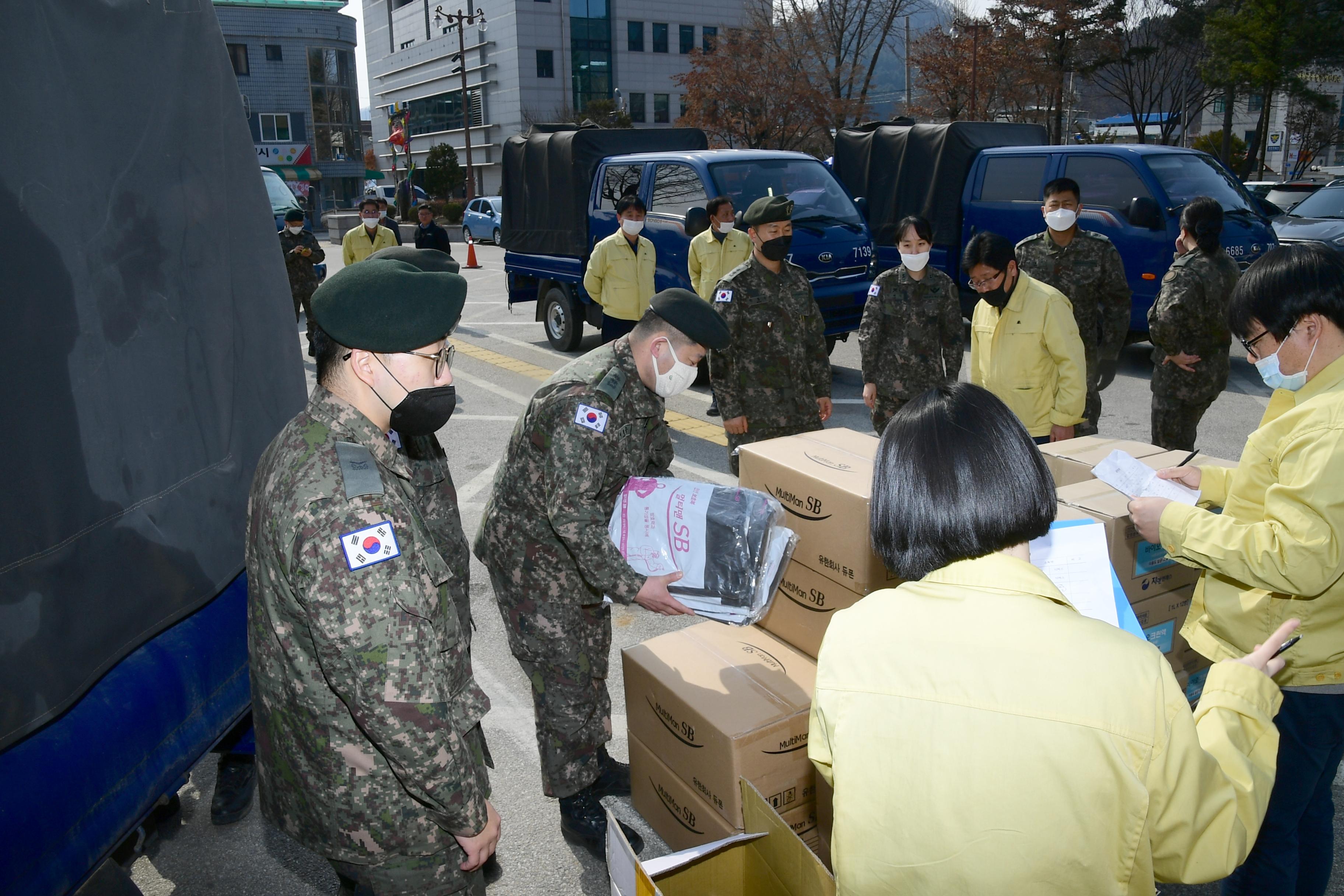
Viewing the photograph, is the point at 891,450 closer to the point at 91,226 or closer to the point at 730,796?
the point at 730,796

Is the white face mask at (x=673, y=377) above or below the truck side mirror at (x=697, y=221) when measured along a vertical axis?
below

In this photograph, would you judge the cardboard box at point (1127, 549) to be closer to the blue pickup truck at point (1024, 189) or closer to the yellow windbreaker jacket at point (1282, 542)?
the yellow windbreaker jacket at point (1282, 542)

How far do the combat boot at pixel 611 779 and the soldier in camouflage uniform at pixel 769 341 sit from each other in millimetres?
2072

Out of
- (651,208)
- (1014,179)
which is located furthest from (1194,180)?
(651,208)

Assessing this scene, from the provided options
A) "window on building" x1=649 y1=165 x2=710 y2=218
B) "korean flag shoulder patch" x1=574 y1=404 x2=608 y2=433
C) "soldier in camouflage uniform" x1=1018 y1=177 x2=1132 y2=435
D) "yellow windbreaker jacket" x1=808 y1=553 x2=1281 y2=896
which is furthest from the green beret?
"window on building" x1=649 y1=165 x2=710 y2=218

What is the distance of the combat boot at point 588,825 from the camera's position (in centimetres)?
290

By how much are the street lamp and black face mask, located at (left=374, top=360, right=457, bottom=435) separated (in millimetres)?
37997

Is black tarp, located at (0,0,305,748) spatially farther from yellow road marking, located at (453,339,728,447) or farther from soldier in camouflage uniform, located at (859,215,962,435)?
soldier in camouflage uniform, located at (859,215,962,435)

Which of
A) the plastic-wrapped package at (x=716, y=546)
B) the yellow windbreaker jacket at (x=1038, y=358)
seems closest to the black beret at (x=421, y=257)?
the plastic-wrapped package at (x=716, y=546)

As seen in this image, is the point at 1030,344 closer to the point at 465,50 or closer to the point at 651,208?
the point at 651,208

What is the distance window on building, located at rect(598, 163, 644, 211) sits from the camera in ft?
31.3

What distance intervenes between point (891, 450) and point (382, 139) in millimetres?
79961

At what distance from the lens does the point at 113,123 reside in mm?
1860

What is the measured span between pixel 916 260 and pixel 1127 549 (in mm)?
2943
